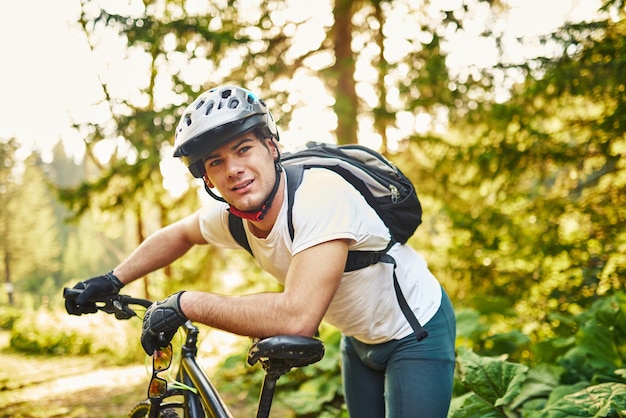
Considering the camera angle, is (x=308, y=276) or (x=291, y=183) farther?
(x=291, y=183)

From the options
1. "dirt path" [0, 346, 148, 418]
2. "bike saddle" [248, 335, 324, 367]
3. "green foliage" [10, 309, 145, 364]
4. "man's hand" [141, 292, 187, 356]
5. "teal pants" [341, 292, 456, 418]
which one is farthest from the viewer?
"green foliage" [10, 309, 145, 364]

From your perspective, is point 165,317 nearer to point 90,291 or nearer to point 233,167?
point 233,167

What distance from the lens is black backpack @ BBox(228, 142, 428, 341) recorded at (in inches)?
82.3

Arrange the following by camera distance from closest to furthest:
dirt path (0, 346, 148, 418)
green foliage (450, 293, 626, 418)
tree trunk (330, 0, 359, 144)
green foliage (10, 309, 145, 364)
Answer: green foliage (450, 293, 626, 418)
dirt path (0, 346, 148, 418)
tree trunk (330, 0, 359, 144)
green foliage (10, 309, 145, 364)

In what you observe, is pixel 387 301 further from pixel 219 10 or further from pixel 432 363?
pixel 219 10

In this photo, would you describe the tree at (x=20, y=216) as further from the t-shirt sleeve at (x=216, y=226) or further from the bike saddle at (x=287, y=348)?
the bike saddle at (x=287, y=348)

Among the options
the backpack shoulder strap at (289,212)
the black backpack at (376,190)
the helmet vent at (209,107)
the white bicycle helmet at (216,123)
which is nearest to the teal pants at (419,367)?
the black backpack at (376,190)

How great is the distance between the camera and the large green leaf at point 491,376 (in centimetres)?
305

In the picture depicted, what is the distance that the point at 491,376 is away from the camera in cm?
312

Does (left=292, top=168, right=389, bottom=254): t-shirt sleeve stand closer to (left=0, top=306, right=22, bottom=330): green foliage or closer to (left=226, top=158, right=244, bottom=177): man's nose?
(left=226, top=158, right=244, bottom=177): man's nose

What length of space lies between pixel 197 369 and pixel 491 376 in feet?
6.25

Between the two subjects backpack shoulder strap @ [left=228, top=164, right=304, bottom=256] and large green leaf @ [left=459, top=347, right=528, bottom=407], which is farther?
large green leaf @ [left=459, top=347, right=528, bottom=407]

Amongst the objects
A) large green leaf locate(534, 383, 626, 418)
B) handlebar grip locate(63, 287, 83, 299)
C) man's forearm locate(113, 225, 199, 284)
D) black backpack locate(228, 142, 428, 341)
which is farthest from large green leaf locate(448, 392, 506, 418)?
handlebar grip locate(63, 287, 83, 299)

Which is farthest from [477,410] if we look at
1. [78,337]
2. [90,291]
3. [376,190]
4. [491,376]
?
[78,337]
